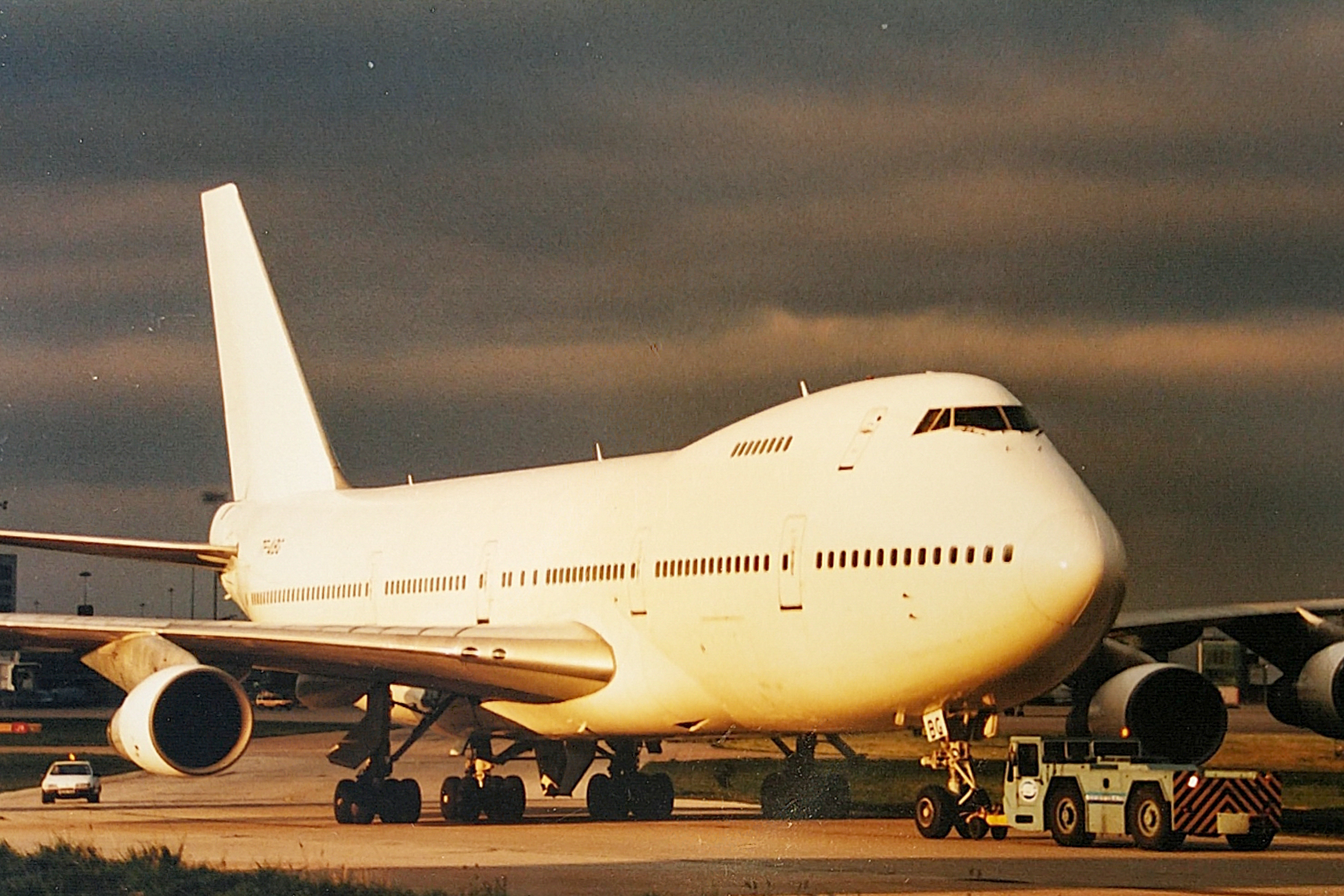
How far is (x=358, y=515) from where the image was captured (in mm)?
33906

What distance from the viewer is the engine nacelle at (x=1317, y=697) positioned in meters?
25.7

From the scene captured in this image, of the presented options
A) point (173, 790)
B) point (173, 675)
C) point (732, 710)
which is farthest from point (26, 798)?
point (732, 710)

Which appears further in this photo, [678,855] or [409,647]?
[409,647]

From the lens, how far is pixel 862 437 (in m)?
22.0

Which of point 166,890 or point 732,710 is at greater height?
point 732,710

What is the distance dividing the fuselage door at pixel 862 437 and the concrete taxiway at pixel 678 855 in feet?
13.4

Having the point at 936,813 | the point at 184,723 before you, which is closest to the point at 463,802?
the point at 184,723

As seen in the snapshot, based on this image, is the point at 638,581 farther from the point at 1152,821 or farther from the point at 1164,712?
the point at 1152,821

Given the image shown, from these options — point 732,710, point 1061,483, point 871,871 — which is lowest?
point 871,871

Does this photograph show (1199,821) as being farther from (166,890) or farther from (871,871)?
(166,890)

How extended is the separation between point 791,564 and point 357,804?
29.0 feet

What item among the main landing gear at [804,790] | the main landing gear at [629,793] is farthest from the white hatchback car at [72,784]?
the main landing gear at [804,790]

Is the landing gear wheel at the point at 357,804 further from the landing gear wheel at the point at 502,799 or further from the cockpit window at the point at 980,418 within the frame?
the cockpit window at the point at 980,418

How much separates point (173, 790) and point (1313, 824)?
19.9m
